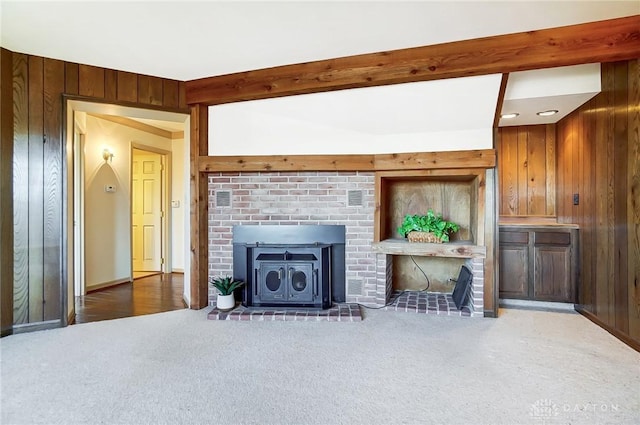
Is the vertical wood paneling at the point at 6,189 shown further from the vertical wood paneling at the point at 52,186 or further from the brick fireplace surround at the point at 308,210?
the brick fireplace surround at the point at 308,210

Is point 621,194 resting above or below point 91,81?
below

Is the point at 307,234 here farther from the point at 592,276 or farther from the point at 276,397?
the point at 592,276

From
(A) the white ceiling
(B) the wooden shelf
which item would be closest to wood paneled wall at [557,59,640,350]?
(A) the white ceiling

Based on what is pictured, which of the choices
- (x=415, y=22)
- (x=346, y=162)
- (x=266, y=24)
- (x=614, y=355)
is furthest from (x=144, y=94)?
(x=614, y=355)

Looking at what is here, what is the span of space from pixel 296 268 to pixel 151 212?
11.2ft

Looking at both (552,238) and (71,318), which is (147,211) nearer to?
(71,318)

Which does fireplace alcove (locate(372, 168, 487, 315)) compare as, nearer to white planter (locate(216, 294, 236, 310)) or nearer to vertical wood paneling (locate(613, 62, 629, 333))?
vertical wood paneling (locate(613, 62, 629, 333))

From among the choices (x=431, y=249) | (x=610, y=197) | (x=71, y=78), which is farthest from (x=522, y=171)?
(x=71, y=78)

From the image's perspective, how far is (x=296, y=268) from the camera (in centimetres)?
305

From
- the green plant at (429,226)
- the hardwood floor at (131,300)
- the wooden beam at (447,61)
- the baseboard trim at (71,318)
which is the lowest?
the hardwood floor at (131,300)

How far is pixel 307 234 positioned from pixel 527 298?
244 centimetres

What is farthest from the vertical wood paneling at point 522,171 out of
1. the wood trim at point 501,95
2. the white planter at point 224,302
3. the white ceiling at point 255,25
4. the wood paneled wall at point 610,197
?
the white planter at point 224,302

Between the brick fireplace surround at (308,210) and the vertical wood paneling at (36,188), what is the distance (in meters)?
1.36

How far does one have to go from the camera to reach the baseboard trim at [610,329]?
2.30 metres
